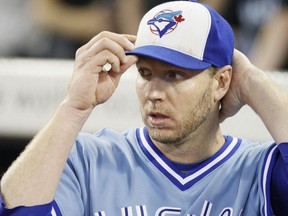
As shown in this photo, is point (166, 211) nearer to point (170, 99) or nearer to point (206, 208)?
point (206, 208)

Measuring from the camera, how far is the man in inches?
95.7

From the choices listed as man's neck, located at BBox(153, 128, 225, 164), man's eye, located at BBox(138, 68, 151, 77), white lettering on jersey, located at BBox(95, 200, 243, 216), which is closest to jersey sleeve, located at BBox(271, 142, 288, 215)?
white lettering on jersey, located at BBox(95, 200, 243, 216)

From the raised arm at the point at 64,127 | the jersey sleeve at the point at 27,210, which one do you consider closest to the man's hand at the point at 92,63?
the raised arm at the point at 64,127

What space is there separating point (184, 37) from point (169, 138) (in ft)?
1.05

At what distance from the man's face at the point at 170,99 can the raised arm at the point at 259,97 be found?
17cm

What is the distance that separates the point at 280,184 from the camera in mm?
2467

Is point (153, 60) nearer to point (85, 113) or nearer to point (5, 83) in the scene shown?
point (85, 113)

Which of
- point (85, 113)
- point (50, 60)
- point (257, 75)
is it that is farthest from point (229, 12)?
point (85, 113)

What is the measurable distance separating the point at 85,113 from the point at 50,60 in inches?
101

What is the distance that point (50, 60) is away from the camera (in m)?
4.97

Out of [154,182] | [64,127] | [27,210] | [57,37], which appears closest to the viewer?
[27,210]

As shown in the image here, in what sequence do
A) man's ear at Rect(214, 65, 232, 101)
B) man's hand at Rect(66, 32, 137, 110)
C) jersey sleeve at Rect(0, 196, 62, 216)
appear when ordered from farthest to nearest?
man's ear at Rect(214, 65, 232, 101) < man's hand at Rect(66, 32, 137, 110) < jersey sleeve at Rect(0, 196, 62, 216)

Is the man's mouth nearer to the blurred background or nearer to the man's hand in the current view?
the man's hand

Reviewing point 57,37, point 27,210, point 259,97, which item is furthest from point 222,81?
point 57,37
